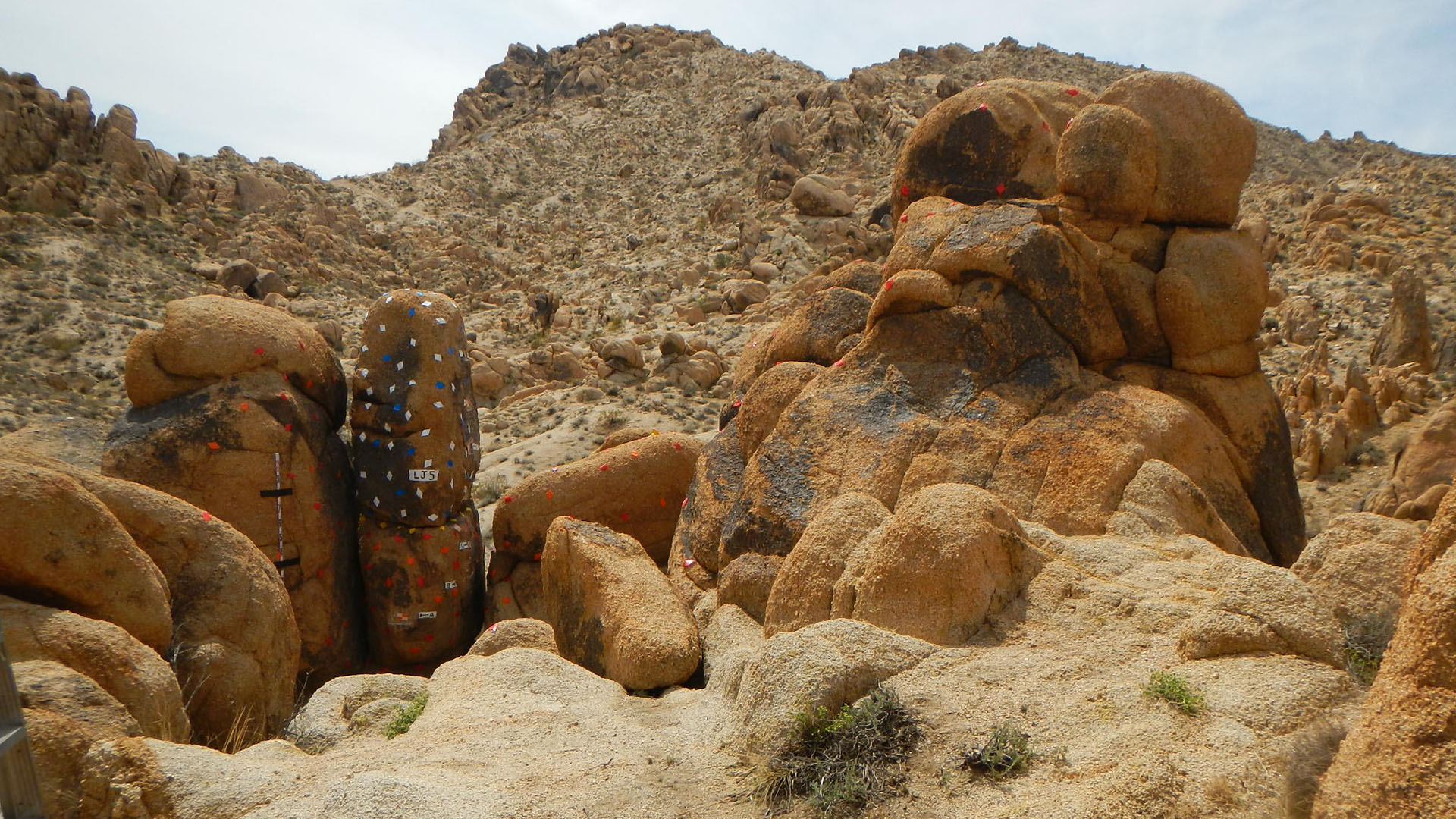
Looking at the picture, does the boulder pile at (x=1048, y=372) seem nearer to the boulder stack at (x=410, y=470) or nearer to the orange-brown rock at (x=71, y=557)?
the boulder stack at (x=410, y=470)

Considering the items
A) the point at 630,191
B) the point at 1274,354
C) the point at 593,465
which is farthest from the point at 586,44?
the point at 593,465

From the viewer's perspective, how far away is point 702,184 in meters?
43.1

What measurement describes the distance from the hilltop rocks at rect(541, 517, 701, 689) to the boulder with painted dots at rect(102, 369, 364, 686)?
105 inches

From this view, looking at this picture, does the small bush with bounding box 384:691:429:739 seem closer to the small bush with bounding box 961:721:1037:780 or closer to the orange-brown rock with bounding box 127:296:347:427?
the small bush with bounding box 961:721:1037:780

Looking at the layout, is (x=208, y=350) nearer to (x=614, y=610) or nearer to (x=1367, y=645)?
(x=614, y=610)

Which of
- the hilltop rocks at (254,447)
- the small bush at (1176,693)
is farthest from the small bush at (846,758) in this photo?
the hilltop rocks at (254,447)

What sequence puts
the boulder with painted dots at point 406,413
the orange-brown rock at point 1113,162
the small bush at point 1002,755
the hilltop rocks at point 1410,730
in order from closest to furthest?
the hilltop rocks at point 1410,730, the small bush at point 1002,755, the orange-brown rock at point 1113,162, the boulder with painted dots at point 406,413

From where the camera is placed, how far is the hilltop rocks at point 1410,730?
3111 mm

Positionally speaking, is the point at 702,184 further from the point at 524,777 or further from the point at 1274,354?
the point at 524,777

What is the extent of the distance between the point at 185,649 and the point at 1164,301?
870 centimetres

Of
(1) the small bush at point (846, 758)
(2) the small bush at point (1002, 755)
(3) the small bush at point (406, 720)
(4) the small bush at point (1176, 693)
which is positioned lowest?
(3) the small bush at point (406, 720)

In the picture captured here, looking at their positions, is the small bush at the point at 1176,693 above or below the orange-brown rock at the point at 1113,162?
A: below

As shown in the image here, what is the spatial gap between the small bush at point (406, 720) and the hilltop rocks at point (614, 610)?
165cm

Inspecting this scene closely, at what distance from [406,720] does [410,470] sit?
5.18 m
